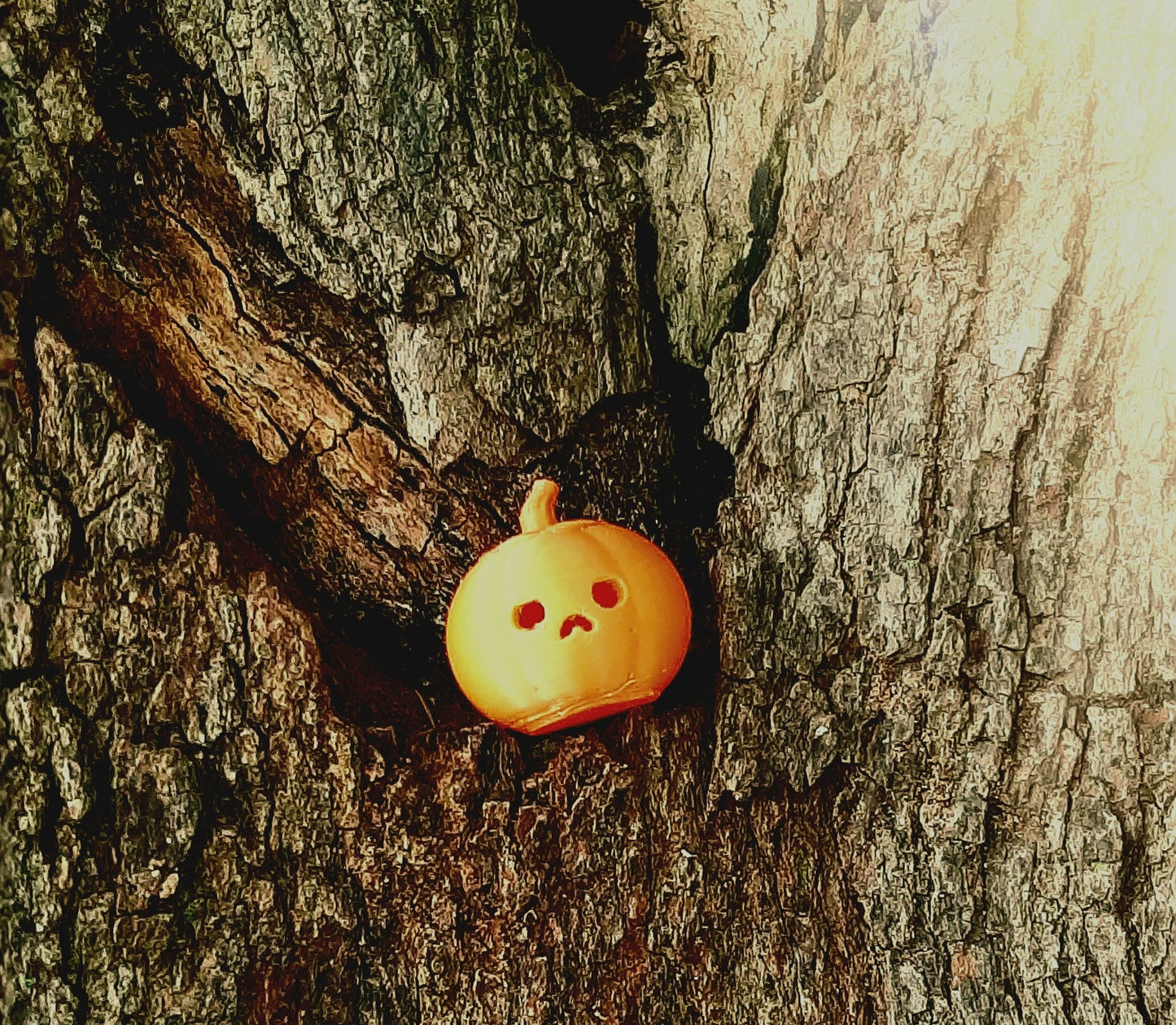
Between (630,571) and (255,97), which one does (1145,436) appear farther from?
(255,97)

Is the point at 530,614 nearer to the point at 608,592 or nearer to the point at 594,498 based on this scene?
the point at 608,592

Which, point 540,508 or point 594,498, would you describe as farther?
point 594,498

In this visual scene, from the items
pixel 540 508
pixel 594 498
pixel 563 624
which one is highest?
pixel 594 498

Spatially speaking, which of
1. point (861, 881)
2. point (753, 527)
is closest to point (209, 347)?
point (753, 527)

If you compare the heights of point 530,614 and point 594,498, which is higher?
point 594,498

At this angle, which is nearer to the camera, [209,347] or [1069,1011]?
[1069,1011]

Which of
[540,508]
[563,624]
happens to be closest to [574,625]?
[563,624]

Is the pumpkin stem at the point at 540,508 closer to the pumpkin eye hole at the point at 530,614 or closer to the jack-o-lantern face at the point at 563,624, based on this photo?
the jack-o-lantern face at the point at 563,624
